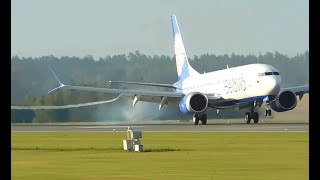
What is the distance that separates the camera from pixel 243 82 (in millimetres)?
63344

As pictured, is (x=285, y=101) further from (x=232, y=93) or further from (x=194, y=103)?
(x=194, y=103)

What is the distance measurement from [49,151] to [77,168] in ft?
28.5

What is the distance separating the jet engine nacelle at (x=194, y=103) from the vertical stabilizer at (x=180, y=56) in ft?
32.7

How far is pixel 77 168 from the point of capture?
816 inches

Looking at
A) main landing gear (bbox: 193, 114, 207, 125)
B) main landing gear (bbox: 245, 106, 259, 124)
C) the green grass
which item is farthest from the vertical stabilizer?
the green grass

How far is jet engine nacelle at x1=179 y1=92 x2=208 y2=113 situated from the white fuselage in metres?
1.56

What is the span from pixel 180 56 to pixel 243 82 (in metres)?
17.8

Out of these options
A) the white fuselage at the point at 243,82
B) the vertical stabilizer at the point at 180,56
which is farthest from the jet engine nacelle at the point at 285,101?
the vertical stabilizer at the point at 180,56

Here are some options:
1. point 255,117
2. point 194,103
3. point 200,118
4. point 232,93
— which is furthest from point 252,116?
point 194,103

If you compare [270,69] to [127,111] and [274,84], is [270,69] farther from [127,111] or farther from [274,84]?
[127,111]

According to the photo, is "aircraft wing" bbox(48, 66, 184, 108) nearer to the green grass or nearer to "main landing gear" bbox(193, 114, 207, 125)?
"main landing gear" bbox(193, 114, 207, 125)

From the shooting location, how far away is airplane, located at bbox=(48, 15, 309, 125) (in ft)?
204

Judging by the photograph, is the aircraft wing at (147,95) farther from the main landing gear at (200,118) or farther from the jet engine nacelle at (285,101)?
the jet engine nacelle at (285,101)
